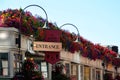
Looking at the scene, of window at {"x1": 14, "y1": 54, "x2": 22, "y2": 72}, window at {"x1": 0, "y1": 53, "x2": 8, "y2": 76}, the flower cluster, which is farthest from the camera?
the flower cluster

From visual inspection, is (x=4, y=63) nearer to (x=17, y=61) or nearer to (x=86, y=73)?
(x=17, y=61)

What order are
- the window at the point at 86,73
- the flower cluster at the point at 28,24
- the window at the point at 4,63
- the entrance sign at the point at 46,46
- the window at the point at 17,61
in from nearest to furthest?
1. the entrance sign at the point at 46,46
2. the window at the point at 4,63
3. the window at the point at 17,61
4. the flower cluster at the point at 28,24
5. the window at the point at 86,73

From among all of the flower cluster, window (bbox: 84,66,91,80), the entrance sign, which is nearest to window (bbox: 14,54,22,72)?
the flower cluster

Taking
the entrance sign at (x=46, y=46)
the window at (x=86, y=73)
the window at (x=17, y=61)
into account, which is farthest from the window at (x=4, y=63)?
the window at (x=86, y=73)

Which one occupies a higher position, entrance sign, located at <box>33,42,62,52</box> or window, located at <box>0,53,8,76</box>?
entrance sign, located at <box>33,42,62,52</box>

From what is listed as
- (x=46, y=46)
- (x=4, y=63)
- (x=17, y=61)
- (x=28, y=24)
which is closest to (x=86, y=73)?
(x=28, y=24)

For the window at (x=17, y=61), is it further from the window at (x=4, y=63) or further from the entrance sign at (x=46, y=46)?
the entrance sign at (x=46, y=46)

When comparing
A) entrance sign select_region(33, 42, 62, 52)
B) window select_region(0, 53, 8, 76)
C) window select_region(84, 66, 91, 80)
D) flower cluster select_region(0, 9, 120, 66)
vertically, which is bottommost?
window select_region(84, 66, 91, 80)

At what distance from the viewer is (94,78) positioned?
58156mm

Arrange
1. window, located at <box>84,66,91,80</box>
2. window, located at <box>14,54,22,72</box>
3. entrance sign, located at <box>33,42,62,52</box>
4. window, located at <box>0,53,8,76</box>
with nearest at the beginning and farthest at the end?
1. entrance sign, located at <box>33,42,62,52</box>
2. window, located at <box>0,53,8,76</box>
3. window, located at <box>14,54,22,72</box>
4. window, located at <box>84,66,91,80</box>

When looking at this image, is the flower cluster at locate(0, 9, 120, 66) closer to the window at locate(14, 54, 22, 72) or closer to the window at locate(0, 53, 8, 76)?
the window at locate(14, 54, 22, 72)

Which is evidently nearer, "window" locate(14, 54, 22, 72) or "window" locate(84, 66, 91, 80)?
"window" locate(14, 54, 22, 72)

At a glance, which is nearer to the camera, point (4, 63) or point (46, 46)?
point (46, 46)

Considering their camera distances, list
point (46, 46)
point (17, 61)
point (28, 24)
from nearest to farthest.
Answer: point (46, 46) → point (17, 61) → point (28, 24)
